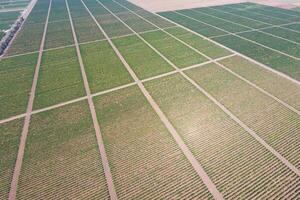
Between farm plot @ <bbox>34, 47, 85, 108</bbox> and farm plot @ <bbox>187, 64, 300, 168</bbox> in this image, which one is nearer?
farm plot @ <bbox>187, 64, 300, 168</bbox>

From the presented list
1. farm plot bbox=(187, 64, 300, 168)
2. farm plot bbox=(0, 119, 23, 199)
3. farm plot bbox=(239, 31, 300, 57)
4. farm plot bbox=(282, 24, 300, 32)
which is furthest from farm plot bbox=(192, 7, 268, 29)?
farm plot bbox=(0, 119, 23, 199)

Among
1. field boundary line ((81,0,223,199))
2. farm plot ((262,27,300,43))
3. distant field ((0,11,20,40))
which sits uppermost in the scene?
distant field ((0,11,20,40))

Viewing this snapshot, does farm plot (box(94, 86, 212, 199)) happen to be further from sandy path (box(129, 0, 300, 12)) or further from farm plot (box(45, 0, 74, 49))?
sandy path (box(129, 0, 300, 12))

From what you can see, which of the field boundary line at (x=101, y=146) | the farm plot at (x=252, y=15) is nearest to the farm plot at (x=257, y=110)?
the field boundary line at (x=101, y=146)

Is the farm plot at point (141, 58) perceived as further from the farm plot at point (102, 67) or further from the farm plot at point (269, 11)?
the farm plot at point (269, 11)

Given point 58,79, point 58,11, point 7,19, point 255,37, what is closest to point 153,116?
point 58,79

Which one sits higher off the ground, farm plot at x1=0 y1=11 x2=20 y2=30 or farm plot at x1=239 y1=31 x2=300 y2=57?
farm plot at x1=0 y1=11 x2=20 y2=30
